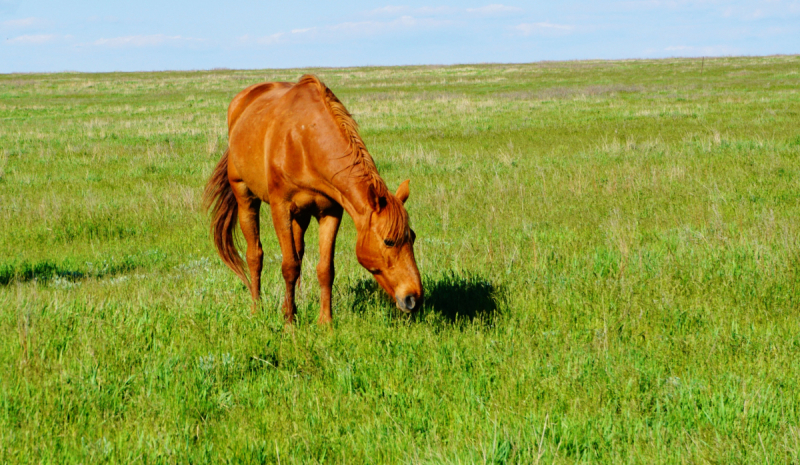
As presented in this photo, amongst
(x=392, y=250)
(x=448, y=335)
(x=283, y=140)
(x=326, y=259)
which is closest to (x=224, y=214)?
(x=283, y=140)

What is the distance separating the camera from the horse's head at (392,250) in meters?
4.01

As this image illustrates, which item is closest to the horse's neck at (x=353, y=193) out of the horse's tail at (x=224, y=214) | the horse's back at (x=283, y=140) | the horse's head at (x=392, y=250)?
the horse's head at (x=392, y=250)

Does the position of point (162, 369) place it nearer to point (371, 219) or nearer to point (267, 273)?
point (371, 219)

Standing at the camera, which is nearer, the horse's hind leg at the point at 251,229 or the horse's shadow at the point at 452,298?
the horse's shadow at the point at 452,298

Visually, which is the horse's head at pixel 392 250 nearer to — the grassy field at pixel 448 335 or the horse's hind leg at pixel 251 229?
the grassy field at pixel 448 335

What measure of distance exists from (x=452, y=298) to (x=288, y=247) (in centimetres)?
152

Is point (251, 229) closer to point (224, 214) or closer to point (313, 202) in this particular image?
point (224, 214)

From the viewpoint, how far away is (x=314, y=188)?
469 centimetres

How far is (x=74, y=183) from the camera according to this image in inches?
482

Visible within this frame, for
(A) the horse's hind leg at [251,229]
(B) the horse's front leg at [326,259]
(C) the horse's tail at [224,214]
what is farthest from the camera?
(C) the horse's tail at [224,214]

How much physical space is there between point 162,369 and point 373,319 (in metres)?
1.65

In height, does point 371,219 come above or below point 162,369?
above

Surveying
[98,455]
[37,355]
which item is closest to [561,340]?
[98,455]

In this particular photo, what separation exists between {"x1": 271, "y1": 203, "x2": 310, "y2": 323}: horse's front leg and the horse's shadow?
0.56 m
